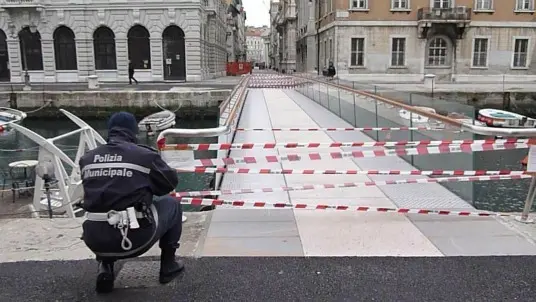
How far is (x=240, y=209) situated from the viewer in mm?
6070

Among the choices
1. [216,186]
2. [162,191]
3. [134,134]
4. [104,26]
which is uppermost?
[104,26]

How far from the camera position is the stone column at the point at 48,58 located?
39769mm

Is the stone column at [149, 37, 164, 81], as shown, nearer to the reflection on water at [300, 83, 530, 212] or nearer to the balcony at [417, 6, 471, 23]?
the balcony at [417, 6, 471, 23]

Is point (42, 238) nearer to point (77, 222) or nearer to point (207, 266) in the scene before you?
point (77, 222)

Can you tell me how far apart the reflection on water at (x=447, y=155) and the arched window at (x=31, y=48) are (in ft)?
97.9

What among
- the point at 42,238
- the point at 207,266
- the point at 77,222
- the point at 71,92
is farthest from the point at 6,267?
the point at 71,92

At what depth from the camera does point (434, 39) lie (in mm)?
43062

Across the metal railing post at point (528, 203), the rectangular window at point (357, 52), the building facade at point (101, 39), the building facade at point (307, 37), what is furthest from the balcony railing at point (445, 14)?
the metal railing post at point (528, 203)

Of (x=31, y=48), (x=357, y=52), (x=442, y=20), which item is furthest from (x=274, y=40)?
(x=31, y=48)

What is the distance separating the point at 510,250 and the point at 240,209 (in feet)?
9.65

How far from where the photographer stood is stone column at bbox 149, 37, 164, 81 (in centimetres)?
3962

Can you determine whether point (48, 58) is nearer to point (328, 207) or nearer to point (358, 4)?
point (358, 4)

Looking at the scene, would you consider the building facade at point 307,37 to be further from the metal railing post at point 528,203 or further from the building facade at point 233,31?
the metal railing post at point 528,203

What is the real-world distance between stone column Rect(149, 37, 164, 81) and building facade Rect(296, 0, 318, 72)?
19.6 m
